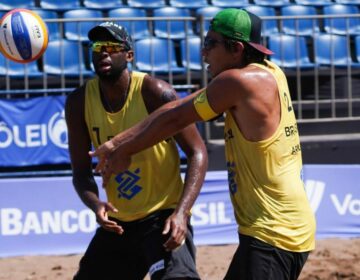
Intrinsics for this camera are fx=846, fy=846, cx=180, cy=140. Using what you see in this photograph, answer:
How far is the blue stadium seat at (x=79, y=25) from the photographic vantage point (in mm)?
10141

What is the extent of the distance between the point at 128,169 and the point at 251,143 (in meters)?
1.09

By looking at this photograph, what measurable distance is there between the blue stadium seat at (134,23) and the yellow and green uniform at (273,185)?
6157 mm

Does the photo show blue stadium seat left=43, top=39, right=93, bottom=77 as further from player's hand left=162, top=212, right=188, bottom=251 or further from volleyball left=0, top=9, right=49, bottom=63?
player's hand left=162, top=212, right=188, bottom=251

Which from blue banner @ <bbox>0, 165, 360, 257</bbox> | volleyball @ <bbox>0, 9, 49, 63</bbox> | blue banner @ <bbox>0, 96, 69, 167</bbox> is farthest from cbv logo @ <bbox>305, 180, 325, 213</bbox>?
volleyball @ <bbox>0, 9, 49, 63</bbox>

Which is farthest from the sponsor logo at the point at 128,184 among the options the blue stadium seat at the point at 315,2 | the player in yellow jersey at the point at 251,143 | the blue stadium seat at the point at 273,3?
the blue stadium seat at the point at 315,2

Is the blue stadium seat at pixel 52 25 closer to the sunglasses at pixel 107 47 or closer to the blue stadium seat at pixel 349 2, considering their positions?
the blue stadium seat at pixel 349 2

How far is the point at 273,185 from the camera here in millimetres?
3803

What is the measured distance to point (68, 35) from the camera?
10.4 m

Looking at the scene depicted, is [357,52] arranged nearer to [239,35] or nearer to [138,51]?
[138,51]

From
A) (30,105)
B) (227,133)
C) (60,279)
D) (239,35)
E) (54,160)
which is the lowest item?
(60,279)

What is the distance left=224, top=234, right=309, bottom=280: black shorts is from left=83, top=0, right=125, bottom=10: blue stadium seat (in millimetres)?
8030

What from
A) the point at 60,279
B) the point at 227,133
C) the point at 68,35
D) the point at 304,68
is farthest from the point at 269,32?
the point at 227,133

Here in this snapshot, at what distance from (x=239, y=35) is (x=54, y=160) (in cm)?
557

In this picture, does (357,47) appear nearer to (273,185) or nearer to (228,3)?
(228,3)
